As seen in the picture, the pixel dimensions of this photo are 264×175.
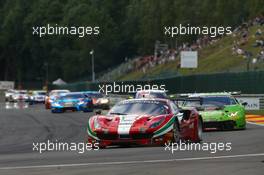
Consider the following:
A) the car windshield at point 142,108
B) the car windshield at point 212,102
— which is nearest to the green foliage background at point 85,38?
the car windshield at point 212,102

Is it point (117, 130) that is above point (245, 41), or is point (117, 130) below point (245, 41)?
below

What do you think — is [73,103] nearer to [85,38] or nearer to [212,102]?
[212,102]

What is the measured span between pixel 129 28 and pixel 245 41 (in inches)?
2345

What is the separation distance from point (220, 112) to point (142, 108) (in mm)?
6546

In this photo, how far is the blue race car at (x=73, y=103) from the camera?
4191cm

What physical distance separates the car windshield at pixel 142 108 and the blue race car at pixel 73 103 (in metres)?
23.3

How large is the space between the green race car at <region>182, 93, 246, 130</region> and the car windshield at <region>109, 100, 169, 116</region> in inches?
233

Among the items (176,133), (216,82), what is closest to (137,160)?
(176,133)

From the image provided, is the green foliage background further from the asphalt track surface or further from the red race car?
the asphalt track surface

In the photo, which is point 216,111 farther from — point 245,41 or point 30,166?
point 245,41

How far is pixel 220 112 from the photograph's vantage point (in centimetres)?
2452

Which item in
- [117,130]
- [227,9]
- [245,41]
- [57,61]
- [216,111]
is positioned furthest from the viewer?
[57,61]

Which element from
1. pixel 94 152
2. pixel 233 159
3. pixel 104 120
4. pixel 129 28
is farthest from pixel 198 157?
pixel 129 28

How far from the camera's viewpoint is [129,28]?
382 feet
